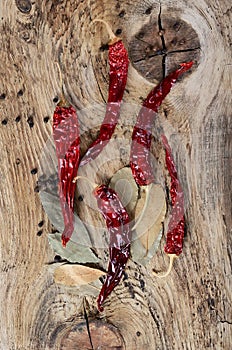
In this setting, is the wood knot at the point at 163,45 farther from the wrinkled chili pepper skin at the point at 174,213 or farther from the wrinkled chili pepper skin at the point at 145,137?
the wrinkled chili pepper skin at the point at 174,213

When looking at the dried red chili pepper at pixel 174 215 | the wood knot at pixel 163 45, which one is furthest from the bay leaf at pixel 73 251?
the wood knot at pixel 163 45

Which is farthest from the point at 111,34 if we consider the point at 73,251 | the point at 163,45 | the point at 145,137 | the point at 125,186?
the point at 73,251

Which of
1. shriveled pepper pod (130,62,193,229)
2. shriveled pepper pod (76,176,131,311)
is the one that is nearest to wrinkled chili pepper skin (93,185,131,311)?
shriveled pepper pod (76,176,131,311)

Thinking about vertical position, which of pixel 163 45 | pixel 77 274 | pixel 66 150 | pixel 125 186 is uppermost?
pixel 163 45

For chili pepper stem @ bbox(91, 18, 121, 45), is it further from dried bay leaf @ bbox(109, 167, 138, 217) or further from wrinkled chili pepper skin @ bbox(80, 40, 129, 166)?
dried bay leaf @ bbox(109, 167, 138, 217)

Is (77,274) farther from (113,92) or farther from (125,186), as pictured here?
(113,92)
